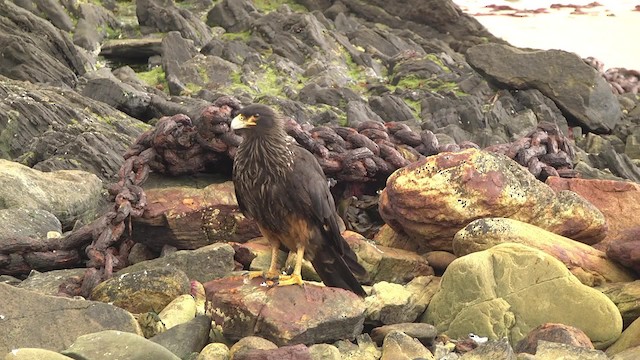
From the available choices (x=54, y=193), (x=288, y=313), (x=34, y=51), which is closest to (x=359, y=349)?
(x=288, y=313)

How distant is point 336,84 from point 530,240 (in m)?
8.65

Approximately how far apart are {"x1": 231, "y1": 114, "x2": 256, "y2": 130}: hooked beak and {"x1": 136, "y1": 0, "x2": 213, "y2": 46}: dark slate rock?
35.9 feet

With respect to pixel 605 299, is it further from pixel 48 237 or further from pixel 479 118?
A: pixel 479 118

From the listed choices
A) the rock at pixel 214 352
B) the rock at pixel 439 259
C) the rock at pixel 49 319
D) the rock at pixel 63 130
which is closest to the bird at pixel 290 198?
the rock at pixel 214 352

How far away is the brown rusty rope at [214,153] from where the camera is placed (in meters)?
6.06

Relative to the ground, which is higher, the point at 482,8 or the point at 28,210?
the point at 28,210

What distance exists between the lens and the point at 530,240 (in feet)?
18.4

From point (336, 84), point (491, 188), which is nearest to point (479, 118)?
point (336, 84)

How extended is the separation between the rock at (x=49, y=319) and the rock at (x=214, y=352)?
35 cm

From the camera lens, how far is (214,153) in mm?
6797

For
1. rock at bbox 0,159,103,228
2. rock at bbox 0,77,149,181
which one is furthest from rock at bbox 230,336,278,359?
rock at bbox 0,77,149,181

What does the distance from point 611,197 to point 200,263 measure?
Result: 3133 millimetres

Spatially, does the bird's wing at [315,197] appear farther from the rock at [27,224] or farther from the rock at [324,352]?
the rock at [27,224]

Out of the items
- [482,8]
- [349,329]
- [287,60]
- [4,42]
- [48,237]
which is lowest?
[482,8]
